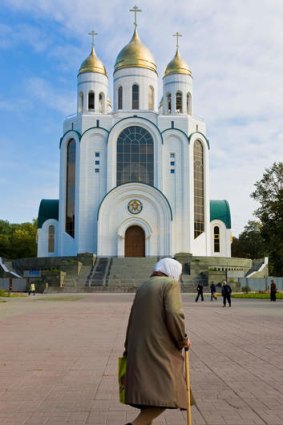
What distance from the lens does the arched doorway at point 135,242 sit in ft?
171

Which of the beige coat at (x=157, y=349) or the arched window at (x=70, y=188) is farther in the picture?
the arched window at (x=70, y=188)

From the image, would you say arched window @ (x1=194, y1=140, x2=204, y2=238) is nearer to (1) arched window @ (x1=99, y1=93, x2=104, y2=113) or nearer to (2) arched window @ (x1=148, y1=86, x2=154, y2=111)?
(2) arched window @ (x1=148, y1=86, x2=154, y2=111)

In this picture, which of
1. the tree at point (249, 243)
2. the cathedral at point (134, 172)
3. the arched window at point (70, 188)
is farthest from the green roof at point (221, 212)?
the tree at point (249, 243)

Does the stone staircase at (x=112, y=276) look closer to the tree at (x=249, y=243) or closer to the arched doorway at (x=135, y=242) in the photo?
the arched doorway at (x=135, y=242)

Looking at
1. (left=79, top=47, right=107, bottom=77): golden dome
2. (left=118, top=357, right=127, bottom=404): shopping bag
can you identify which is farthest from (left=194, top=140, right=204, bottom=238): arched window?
(left=118, top=357, right=127, bottom=404): shopping bag

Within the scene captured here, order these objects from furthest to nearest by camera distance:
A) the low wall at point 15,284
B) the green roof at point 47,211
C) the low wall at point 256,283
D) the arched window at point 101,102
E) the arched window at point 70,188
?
1. the green roof at point 47,211
2. the arched window at point 101,102
3. the arched window at point 70,188
4. the low wall at point 15,284
5. the low wall at point 256,283

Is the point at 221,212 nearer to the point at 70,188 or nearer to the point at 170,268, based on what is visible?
the point at 70,188

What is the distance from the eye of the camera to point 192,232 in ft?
173

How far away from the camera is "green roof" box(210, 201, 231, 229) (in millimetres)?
57344

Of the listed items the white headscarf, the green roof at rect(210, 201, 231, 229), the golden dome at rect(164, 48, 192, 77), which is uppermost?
the golden dome at rect(164, 48, 192, 77)

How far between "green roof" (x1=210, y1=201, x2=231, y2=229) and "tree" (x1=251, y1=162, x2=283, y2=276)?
53.2 feet

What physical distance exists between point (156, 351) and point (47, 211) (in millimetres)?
53668

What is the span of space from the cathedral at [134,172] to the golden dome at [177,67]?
11 cm

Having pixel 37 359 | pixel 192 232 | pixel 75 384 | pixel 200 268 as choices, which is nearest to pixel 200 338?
pixel 37 359
